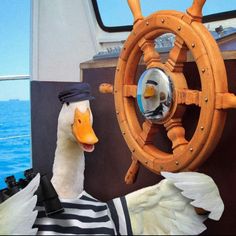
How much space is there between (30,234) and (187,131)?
470 millimetres

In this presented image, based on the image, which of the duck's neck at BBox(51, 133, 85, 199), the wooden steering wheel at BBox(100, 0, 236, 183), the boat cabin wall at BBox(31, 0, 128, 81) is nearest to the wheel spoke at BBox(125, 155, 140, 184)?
the wooden steering wheel at BBox(100, 0, 236, 183)

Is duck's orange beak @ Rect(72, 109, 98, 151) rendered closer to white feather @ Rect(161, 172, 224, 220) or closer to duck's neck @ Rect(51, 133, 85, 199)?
duck's neck @ Rect(51, 133, 85, 199)

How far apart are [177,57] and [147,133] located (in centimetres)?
22

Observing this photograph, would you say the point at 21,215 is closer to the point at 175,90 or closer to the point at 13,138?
the point at 175,90

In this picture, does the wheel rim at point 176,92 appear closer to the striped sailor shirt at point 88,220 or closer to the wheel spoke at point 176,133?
the wheel spoke at point 176,133

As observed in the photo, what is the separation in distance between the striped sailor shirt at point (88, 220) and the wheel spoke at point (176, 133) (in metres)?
0.21

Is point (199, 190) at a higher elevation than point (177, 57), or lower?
lower

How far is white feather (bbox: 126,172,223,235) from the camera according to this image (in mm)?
630

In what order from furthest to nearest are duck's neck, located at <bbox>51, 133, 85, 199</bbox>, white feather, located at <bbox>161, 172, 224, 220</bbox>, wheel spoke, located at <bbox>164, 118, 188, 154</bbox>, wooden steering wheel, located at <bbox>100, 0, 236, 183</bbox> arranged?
duck's neck, located at <bbox>51, 133, 85, 199</bbox> < wheel spoke, located at <bbox>164, 118, 188, 154</bbox> < wooden steering wheel, located at <bbox>100, 0, 236, 183</bbox> < white feather, located at <bbox>161, 172, 224, 220</bbox>

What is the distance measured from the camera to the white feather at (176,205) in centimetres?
63

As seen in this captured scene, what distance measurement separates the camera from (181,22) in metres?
0.79

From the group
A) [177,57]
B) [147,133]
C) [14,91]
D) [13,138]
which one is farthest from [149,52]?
[14,91]

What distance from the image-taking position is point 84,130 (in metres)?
0.86

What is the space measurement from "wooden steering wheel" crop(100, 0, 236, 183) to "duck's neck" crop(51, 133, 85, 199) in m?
0.14
